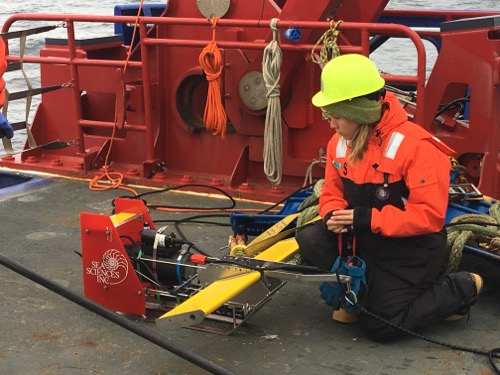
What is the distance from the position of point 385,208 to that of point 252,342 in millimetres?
872

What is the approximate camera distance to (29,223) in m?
5.75

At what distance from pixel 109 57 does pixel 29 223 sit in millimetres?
2615

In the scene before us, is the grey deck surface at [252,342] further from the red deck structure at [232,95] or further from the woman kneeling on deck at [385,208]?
the red deck structure at [232,95]

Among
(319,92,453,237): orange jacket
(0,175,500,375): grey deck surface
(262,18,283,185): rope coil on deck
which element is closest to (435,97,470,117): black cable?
(262,18,283,185): rope coil on deck

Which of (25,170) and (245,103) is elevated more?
(245,103)

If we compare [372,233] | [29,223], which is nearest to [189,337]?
[372,233]

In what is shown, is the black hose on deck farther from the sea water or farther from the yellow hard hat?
the sea water

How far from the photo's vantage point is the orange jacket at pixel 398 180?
369cm

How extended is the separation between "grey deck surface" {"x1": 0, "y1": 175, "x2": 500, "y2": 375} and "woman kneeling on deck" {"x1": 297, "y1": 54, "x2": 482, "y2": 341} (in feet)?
0.46

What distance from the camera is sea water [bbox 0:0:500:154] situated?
16.3m

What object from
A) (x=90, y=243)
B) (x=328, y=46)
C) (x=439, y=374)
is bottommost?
(x=439, y=374)

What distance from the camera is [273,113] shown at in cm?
585

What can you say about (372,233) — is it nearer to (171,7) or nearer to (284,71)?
(284,71)

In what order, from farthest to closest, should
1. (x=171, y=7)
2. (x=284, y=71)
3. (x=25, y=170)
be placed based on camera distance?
1. (x=25, y=170)
2. (x=171, y=7)
3. (x=284, y=71)
